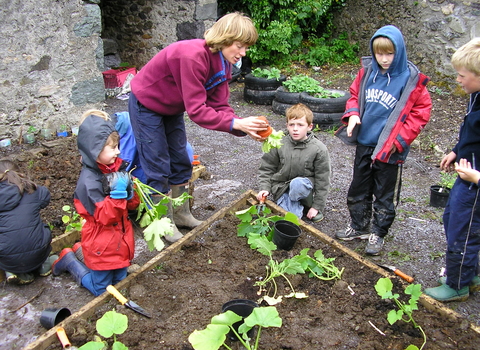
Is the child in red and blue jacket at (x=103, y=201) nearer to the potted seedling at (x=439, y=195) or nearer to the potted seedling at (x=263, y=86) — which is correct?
the potted seedling at (x=439, y=195)

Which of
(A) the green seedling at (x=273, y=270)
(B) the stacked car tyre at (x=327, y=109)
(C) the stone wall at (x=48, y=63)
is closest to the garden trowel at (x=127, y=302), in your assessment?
(A) the green seedling at (x=273, y=270)

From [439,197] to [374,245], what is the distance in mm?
1244

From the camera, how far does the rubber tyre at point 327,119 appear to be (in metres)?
6.39

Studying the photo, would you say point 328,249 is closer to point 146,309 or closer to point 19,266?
point 146,309

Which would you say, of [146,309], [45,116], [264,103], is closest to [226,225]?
[146,309]

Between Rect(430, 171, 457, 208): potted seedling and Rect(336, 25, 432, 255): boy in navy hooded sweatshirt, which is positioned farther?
Rect(430, 171, 457, 208): potted seedling

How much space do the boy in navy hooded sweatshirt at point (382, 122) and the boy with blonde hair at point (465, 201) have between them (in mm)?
362

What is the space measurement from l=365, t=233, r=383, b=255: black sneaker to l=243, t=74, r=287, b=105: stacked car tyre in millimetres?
4881

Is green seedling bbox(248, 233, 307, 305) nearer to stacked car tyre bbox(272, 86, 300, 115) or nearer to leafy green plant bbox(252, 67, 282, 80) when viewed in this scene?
stacked car tyre bbox(272, 86, 300, 115)

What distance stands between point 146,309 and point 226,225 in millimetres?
1008

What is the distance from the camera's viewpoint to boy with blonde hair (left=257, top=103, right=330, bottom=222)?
11.6 feet

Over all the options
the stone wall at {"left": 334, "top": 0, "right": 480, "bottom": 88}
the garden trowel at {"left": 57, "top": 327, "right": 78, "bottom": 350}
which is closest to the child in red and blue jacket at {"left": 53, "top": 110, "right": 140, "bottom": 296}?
the garden trowel at {"left": 57, "top": 327, "right": 78, "bottom": 350}

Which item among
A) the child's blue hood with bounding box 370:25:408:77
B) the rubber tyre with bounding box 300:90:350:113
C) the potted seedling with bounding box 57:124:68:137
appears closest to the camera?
the child's blue hood with bounding box 370:25:408:77

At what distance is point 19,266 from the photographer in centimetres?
281
